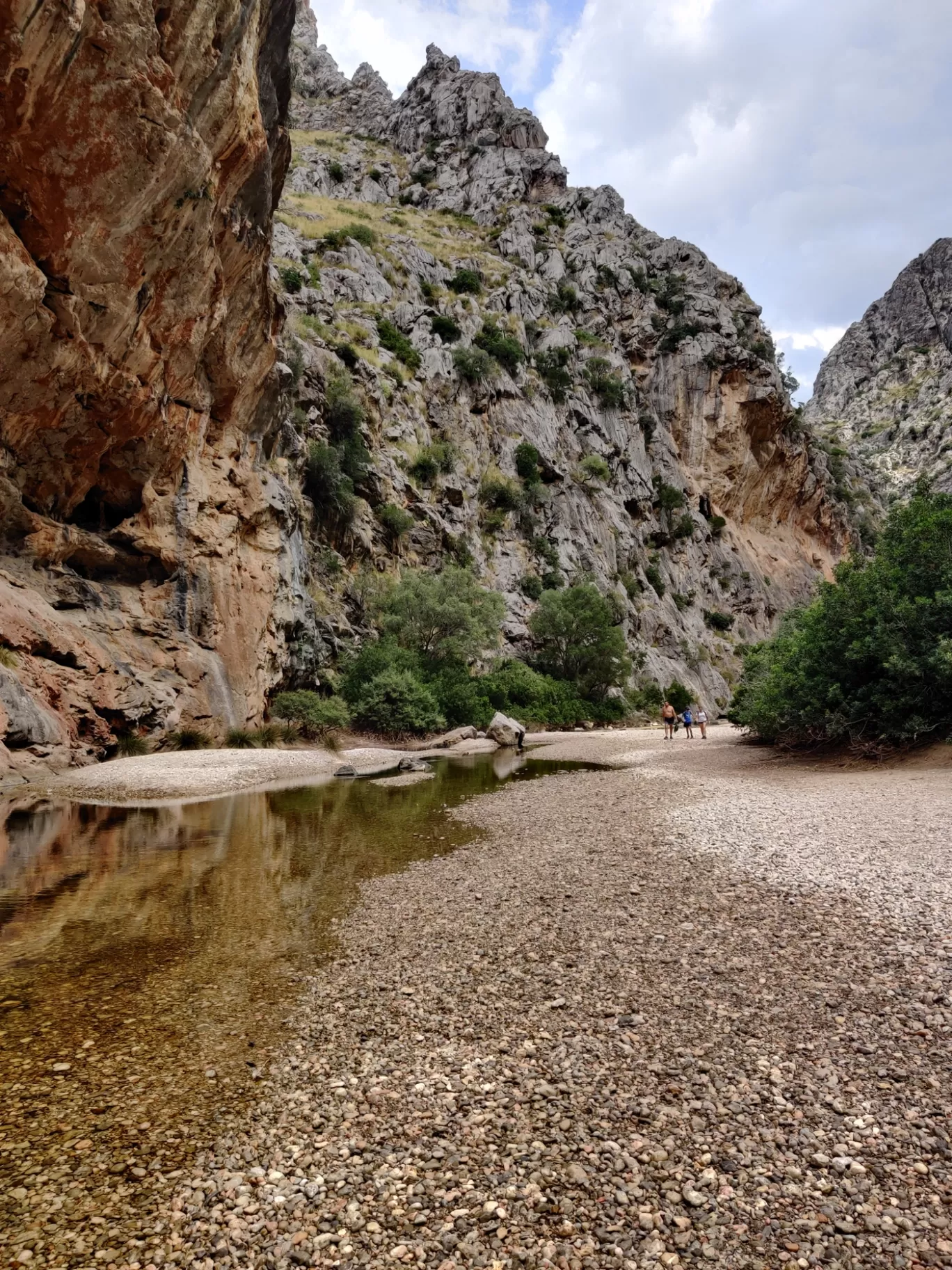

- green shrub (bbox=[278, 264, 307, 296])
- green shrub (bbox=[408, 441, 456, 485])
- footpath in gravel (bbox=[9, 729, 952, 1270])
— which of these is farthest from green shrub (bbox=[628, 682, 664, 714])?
footpath in gravel (bbox=[9, 729, 952, 1270])

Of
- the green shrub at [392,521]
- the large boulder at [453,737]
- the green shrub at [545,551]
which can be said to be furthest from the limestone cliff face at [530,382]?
the large boulder at [453,737]

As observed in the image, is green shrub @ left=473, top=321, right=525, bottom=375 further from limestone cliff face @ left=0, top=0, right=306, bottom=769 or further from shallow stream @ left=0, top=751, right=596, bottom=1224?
shallow stream @ left=0, top=751, right=596, bottom=1224

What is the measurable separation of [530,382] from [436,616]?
Result: 114 feet

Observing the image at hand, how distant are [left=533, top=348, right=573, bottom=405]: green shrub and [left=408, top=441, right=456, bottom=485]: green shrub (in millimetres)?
18208

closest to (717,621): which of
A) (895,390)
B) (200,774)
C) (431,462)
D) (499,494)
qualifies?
(499,494)

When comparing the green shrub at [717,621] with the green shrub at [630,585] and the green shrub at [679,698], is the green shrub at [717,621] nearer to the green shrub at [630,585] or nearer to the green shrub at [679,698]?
the green shrub at [630,585]

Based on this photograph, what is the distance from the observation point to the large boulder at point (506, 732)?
3209 centimetres

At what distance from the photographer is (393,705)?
1211 inches

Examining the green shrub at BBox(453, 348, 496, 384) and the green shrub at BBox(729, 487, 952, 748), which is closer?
the green shrub at BBox(729, 487, 952, 748)

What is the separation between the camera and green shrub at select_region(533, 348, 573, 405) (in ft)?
207

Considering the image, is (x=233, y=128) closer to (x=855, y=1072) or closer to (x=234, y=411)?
(x=234, y=411)

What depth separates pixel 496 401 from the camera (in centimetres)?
5725

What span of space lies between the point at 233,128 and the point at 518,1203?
2708 cm

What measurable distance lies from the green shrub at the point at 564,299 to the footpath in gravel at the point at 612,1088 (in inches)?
2893
